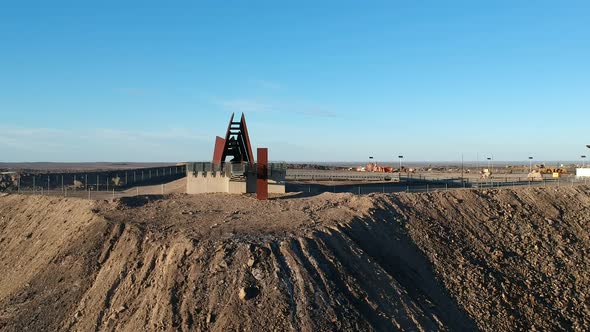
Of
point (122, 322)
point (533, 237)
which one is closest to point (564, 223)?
point (533, 237)

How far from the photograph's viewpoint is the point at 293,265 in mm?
20125

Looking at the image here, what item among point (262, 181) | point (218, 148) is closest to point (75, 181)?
point (218, 148)

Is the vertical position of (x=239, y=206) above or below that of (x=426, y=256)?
above

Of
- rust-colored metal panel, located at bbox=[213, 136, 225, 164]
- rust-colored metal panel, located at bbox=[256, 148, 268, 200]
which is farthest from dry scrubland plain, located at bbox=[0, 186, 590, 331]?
rust-colored metal panel, located at bbox=[213, 136, 225, 164]

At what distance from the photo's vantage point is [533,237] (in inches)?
1216

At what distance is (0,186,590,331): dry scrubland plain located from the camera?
61.2 feet

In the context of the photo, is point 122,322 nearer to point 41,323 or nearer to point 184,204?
point 41,323

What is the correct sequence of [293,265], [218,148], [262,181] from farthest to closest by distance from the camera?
[218,148]
[262,181]
[293,265]

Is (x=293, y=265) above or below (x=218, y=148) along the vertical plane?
below

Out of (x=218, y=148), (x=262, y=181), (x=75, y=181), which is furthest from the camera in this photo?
(x=75, y=181)

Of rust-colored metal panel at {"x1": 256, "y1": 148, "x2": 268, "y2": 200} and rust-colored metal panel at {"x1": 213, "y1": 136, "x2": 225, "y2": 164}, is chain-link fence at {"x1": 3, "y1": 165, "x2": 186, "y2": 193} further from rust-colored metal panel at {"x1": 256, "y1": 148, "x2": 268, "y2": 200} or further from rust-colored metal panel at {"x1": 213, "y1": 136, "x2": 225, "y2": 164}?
rust-colored metal panel at {"x1": 256, "y1": 148, "x2": 268, "y2": 200}

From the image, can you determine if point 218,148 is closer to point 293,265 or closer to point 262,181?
point 262,181

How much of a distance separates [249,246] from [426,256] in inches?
380

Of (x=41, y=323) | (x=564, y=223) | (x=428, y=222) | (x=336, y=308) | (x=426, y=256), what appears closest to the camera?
(x=336, y=308)
